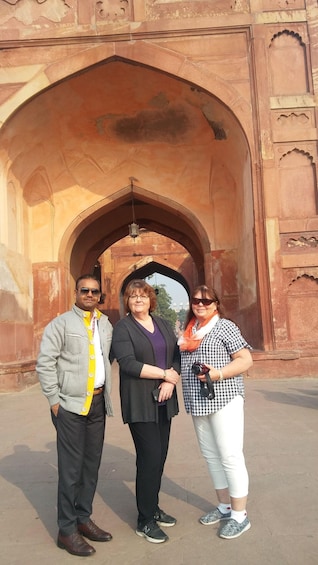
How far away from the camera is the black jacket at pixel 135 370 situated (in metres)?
2.36

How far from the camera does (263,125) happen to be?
28.7 feet

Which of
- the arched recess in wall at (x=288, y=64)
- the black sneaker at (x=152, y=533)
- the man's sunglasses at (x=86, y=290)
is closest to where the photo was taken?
the black sneaker at (x=152, y=533)

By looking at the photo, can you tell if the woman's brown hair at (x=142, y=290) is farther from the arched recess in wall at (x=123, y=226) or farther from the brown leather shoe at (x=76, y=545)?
the arched recess in wall at (x=123, y=226)

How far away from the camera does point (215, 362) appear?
242 cm

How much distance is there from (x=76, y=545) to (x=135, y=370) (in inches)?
33.3

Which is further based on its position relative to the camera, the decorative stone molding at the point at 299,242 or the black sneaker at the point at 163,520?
the decorative stone molding at the point at 299,242

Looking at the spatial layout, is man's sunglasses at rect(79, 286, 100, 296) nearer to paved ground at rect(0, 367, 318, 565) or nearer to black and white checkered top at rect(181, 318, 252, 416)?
black and white checkered top at rect(181, 318, 252, 416)

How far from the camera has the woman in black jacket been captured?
7.73 ft

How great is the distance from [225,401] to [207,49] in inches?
333

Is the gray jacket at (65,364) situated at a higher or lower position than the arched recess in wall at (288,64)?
lower

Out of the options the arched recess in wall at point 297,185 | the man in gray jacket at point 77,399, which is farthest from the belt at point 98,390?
the arched recess in wall at point 297,185

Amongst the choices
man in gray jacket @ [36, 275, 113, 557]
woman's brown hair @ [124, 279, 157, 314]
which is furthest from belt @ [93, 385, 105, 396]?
woman's brown hair @ [124, 279, 157, 314]

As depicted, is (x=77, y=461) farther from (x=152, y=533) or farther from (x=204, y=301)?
(x=204, y=301)

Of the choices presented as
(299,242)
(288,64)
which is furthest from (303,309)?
(288,64)
